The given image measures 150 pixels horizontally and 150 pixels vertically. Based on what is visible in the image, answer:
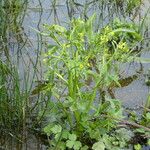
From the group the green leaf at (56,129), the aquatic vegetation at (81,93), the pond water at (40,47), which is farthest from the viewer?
the pond water at (40,47)

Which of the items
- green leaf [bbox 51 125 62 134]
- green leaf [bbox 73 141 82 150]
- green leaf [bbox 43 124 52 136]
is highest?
green leaf [bbox 51 125 62 134]

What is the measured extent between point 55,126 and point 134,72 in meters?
1.03

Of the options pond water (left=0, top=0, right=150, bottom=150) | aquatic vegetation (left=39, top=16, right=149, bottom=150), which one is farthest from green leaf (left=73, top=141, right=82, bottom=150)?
pond water (left=0, top=0, right=150, bottom=150)

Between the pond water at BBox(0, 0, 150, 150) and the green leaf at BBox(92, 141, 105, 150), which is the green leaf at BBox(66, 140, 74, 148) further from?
the pond water at BBox(0, 0, 150, 150)

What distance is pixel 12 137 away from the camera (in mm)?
2639

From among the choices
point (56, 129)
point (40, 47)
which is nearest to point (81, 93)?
point (56, 129)

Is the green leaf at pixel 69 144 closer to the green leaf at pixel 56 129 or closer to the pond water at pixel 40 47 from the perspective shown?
the green leaf at pixel 56 129

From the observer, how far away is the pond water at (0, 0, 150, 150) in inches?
117

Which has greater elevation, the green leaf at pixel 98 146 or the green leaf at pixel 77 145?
the green leaf at pixel 77 145

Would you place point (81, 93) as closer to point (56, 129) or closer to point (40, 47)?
point (56, 129)

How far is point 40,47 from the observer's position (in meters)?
3.46

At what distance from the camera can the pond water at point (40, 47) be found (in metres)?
2.96

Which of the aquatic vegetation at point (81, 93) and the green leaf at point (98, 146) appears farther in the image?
the green leaf at point (98, 146)

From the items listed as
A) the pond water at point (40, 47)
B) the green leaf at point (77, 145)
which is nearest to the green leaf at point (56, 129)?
the green leaf at point (77, 145)
